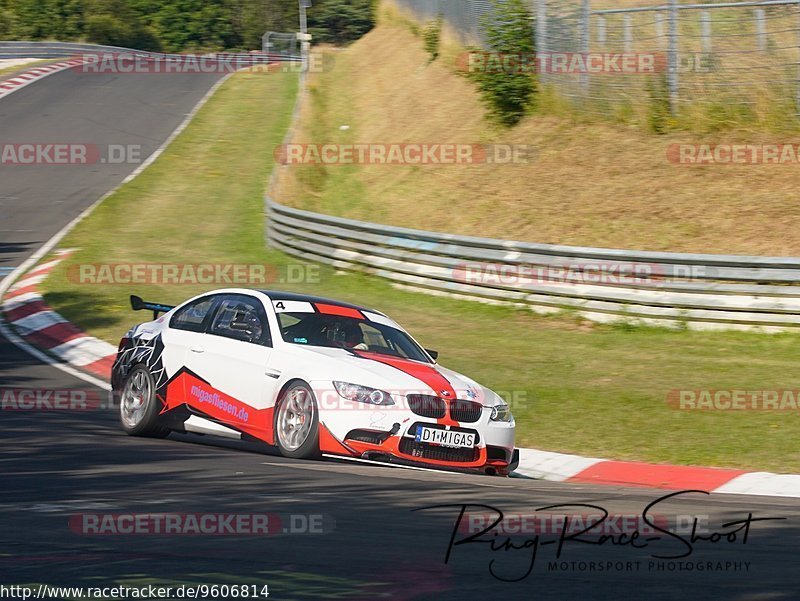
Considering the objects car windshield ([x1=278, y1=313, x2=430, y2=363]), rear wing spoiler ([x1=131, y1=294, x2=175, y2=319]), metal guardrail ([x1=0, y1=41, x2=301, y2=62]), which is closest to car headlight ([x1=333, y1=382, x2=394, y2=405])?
car windshield ([x1=278, y1=313, x2=430, y2=363])

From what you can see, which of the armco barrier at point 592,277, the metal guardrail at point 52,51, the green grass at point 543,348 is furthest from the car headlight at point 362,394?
the metal guardrail at point 52,51

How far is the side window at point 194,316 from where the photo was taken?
35.2 ft

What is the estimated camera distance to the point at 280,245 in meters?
23.2

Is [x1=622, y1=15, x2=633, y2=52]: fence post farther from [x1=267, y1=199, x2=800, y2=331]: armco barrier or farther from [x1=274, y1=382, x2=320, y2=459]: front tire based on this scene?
[x1=274, y1=382, x2=320, y2=459]: front tire

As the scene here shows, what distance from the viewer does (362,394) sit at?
9.26 metres

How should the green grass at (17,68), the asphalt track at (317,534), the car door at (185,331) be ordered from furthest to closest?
the green grass at (17,68) → the car door at (185,331) → the asphalt track at (317,534)

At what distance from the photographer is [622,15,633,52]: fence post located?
72.2ft

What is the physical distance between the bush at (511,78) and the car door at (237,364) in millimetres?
15445

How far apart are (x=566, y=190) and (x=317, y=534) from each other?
50.7 feet

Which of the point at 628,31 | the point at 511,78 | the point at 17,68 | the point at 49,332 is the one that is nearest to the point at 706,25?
the point at 628,31

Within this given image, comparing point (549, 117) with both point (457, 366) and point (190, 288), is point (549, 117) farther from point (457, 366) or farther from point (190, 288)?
point (457, 366)

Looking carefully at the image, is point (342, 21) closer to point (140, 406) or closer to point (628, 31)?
point (628, 31)

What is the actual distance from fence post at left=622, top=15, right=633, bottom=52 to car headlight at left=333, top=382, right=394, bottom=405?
14.6 m

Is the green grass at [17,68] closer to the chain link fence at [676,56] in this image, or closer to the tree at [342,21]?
the tree at [342,21]
